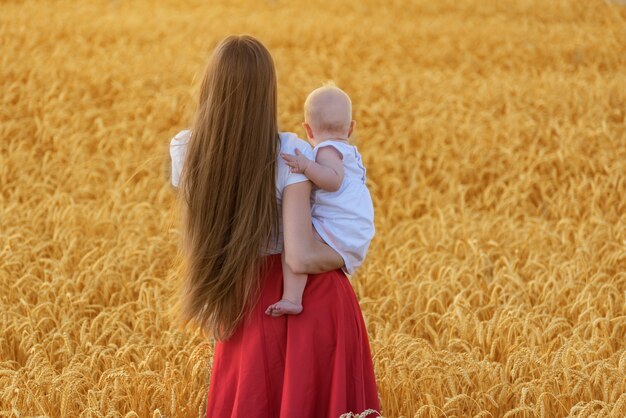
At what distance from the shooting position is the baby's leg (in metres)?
2.63

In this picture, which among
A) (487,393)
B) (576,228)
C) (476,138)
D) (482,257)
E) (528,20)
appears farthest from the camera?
(528,20)

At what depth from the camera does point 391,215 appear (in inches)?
257

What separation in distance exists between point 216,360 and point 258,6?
1614 centimetres

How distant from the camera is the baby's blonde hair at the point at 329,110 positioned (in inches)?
105

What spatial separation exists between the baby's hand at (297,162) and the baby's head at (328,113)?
14 centimetres

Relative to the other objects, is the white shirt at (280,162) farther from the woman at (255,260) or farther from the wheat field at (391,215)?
the wheat field at (391,215)

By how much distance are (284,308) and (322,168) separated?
42 centimetres

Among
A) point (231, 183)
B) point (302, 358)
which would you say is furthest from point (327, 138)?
point (302, 358)

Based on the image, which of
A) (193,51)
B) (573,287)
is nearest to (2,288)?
(573,287)

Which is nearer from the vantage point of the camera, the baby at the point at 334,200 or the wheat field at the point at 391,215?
the baby at the point at 334,200

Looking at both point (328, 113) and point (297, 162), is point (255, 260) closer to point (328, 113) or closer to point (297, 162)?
point (297, 162)

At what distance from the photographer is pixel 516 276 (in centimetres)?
486

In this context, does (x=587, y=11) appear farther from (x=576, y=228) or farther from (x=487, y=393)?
(x=487, y=393)

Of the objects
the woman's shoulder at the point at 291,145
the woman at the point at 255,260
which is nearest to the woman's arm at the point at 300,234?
the woman at the point at 255,260
